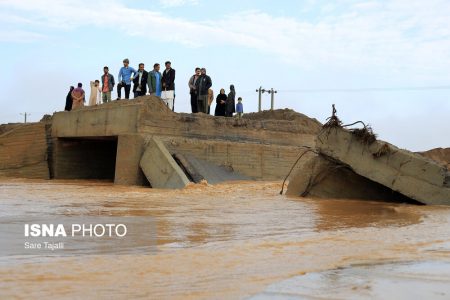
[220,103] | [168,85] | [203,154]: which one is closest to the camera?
[203,154]

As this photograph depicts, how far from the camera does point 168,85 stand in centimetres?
1630

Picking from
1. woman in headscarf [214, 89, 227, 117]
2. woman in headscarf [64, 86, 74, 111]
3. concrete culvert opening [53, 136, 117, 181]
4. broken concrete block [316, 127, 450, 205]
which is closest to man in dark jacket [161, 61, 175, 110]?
concrete culvert opening [53, 136, 117, 181]

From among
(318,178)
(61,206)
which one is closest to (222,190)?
(318,178)

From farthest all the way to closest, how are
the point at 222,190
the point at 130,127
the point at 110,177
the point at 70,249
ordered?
the point at 110,177, the point at 130,127, the point at 222,190, the point at 70,249

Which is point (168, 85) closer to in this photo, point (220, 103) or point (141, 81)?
point (141, 81)

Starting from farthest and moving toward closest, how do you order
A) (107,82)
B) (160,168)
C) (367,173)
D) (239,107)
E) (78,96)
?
1. (239,107)
2. (78,96)
3. (107,82)
4. (160,168)
5. (367,173)

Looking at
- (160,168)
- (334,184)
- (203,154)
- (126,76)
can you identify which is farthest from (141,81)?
(334,184)

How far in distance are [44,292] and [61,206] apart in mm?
5269

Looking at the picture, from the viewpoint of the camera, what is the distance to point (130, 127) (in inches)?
578

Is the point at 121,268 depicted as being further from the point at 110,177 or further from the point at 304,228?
the point at 110,177

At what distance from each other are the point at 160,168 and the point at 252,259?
9.16 metres

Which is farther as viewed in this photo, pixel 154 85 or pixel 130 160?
pixel 154 85

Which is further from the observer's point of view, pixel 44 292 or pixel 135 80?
pixel 135 80

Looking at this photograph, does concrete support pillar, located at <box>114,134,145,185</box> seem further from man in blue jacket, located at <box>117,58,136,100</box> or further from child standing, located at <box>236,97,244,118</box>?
child standing, located at <box>236,97,244,118</box>
